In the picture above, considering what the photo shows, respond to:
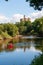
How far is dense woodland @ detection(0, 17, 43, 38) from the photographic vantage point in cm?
8699

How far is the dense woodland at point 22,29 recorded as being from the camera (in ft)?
285

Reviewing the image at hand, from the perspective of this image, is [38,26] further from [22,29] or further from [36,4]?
[36,4]

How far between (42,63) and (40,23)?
308 ft

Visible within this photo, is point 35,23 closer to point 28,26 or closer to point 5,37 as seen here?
point 28,26

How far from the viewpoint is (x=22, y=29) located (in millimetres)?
118062

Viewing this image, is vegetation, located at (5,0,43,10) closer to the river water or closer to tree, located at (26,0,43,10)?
tree, located at (26,0,43,10)

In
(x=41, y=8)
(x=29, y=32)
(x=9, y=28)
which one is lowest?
(x=29, y=32)

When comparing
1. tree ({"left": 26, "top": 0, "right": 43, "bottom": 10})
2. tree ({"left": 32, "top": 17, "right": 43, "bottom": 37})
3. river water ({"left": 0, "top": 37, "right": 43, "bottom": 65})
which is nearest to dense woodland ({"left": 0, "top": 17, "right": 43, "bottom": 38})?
tree ({"left": 32, "top": 17, "right": 43, "bottom": 37})

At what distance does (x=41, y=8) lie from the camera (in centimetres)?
1616

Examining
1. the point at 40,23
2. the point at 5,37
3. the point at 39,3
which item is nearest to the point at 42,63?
the point at 39,3

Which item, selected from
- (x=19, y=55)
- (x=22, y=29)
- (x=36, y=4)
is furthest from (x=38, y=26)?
(x=36, y=4)

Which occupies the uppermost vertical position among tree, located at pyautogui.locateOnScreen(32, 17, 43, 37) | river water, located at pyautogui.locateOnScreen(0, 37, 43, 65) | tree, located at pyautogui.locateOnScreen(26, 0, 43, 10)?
tree, located at pyautogui.locateOnScreen(26, 0, 43, 10)

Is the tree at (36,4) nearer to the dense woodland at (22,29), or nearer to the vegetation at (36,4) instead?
the vegetation at (36,4)

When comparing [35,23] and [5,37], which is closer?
[5,37]
